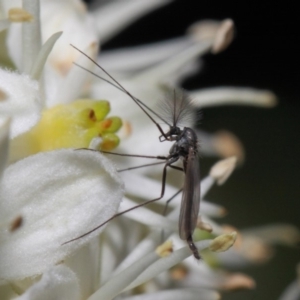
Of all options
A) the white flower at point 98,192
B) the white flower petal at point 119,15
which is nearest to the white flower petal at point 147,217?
the white flower at point 98,192

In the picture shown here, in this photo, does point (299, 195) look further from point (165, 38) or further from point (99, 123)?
point (99, 123)

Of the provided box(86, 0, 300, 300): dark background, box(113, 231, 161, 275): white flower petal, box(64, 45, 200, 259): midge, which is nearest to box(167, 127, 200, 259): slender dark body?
box(64, 45, 200, 259): midge

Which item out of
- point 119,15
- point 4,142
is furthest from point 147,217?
point 119,15

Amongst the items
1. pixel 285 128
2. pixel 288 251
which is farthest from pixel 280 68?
pixel 288 251

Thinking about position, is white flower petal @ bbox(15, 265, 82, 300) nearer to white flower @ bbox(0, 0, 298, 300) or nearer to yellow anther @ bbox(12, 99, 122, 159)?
white flower @ bbox(0, 0, 298, 300)

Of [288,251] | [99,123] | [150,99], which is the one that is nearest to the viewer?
[99,123]

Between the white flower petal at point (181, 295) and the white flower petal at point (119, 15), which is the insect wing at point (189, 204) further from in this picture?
the white flower petal at point (119, 15)
